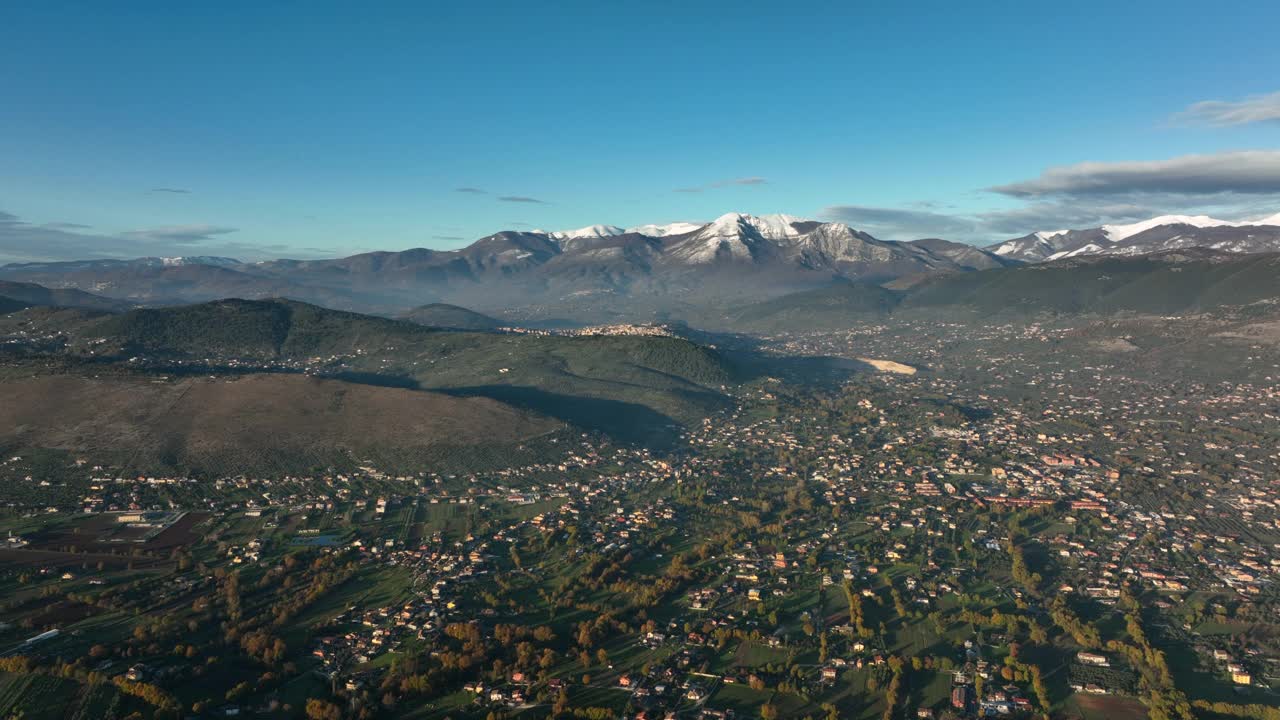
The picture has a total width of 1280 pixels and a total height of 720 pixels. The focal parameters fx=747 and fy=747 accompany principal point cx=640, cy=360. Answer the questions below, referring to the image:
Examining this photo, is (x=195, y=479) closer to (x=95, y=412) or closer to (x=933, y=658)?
(x=95, y=412)

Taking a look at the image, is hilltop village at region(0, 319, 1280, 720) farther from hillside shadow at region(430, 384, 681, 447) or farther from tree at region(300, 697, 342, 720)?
hillside shadow at region(430, 384, 681, 447)

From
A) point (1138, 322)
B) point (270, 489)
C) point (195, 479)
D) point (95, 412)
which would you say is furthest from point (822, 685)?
point (1138, 322)

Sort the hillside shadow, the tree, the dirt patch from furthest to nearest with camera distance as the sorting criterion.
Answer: the hillside shadow
the dirt patch
the tree

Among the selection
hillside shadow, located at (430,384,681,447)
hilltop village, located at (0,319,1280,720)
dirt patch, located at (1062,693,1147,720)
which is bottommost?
dirt patch, located at (1062,693,1147,720)

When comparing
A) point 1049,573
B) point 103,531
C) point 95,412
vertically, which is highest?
point 95,412

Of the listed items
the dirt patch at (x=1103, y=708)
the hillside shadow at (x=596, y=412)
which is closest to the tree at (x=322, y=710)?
the dirt patch at (x=1103, y=708)

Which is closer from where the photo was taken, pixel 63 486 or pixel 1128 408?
pixel 63 486

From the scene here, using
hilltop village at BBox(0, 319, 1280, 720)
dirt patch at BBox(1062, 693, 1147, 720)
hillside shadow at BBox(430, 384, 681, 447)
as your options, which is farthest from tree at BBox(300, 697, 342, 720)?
hillside shadow at BBox(430, 384, 681, 447)
